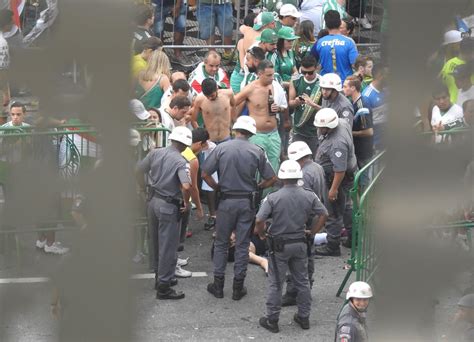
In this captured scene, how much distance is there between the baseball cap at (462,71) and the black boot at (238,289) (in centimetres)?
590

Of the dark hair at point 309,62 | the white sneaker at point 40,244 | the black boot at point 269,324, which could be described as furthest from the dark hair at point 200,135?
the white sneaker at point 40,244

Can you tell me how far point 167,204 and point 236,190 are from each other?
43 centimetres

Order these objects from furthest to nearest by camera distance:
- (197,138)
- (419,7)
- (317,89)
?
(317,89)
(197,138)
(419,7)

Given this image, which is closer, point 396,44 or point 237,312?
point 396,44

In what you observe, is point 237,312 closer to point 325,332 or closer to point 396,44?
point 325,332

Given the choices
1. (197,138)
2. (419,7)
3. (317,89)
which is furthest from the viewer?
(317,89)

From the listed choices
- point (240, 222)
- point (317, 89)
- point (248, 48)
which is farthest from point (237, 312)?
point (248, 48)

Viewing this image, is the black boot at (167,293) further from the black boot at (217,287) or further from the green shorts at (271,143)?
the green shorts at (271,143)

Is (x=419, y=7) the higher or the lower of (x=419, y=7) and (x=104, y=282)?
the higher

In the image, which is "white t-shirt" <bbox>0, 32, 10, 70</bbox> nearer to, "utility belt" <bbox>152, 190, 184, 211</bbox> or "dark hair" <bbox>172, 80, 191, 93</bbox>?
"utility belt" <bbox>152, 190, 184, 211</bbox>

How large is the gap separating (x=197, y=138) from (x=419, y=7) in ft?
20.2

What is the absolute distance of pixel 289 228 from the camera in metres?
6.05

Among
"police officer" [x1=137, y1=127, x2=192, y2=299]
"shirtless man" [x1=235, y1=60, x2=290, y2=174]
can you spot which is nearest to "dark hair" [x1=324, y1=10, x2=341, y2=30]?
"shirtless man" [x1=235, y1=60, x2=290, y2=174]

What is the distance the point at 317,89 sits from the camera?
7633mm
